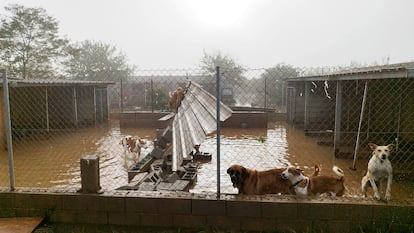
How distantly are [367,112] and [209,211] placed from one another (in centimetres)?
879

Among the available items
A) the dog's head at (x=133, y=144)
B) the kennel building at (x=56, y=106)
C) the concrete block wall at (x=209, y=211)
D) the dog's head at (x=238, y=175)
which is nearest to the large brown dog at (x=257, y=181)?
the dog's head at (x=238, y=175)

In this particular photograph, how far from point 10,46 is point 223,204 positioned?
23.2 m

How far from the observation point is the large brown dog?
11.8 feet

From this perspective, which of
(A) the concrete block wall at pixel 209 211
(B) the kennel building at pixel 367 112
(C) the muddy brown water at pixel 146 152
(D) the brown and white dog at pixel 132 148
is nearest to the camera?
(A) the concrete block wall at pixel 209 211

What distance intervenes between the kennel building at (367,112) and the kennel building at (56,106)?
9.17m

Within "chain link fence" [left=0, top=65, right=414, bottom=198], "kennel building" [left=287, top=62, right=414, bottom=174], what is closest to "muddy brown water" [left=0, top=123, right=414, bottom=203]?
"chain link fence" [left=0, top=65, right=414, bottom=198]

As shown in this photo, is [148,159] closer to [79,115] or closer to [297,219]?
[297,219]

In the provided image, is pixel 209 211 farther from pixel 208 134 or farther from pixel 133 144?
pixel 133 144

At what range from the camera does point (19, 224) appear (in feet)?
11.5

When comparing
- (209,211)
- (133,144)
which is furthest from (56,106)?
(209,211)

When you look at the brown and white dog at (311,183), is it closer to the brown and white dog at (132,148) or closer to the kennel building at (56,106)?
the brown and white dog at (132,148)

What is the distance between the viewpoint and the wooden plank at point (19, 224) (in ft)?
11.1

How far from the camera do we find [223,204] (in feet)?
11.1

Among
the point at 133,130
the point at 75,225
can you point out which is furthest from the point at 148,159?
the point at 133,130
